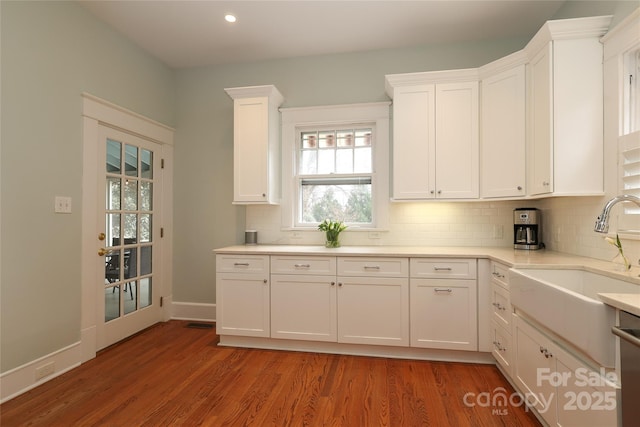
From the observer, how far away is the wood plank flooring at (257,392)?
192 cm

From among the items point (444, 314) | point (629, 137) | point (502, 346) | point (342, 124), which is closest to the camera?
point (629, 137)

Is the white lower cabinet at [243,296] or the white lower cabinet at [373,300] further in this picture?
the white lower cabinet at [243,296]

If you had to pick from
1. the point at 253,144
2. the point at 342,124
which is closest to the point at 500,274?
the point at 342,124

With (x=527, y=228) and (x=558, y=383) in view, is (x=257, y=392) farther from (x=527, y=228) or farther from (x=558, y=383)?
(x=527, y=228)

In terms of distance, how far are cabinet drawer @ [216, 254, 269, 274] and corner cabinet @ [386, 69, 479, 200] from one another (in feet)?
4.55

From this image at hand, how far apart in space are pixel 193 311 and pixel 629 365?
3.73 meters

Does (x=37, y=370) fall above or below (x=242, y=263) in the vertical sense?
below

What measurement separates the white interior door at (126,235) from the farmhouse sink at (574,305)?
130 inches

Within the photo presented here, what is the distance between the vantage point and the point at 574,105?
2.21m

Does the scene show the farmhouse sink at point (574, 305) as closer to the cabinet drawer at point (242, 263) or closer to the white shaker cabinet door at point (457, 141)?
the white shaker cabinet door at point (457, 141)

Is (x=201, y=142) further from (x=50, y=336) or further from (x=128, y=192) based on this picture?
(x=50, y=336)

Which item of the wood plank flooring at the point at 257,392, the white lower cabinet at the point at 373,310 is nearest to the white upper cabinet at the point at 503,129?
the white lower cabinet at the point at 373,310

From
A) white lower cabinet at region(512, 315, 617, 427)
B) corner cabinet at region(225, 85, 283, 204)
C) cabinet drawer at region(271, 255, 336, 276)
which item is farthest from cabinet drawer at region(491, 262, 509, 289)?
corner cabinet at region(225, 85, 283, 204)

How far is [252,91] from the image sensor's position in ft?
10.7
